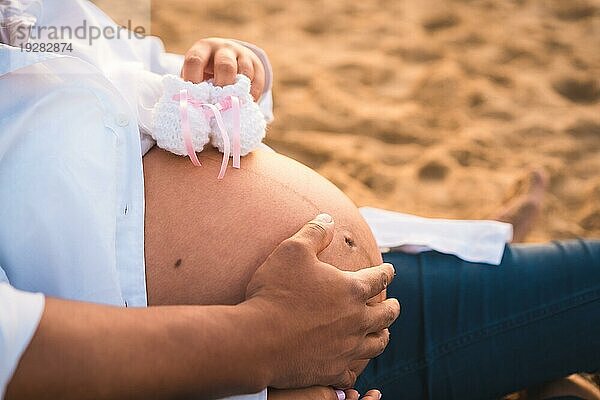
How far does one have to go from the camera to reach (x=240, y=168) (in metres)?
1.14

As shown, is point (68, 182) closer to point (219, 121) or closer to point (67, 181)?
point (67, 181)

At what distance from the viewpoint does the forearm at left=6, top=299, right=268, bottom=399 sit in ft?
2.46

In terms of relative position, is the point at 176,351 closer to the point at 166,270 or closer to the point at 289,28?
the point at 166,270

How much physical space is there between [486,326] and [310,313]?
1.57ft

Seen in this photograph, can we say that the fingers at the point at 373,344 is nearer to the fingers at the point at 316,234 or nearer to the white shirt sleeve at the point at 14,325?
the fingers at the point at 316,234

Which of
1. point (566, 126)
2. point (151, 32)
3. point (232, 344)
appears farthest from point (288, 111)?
point (232, 344)

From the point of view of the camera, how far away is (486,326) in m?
1.28

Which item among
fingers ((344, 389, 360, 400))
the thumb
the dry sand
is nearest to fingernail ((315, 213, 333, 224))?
A: the thumb

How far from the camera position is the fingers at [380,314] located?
1.00 meters

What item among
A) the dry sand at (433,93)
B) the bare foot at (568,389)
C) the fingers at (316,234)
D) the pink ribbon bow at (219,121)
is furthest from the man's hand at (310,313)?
the dry sand at (433,93)

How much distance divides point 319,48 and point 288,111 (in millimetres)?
441

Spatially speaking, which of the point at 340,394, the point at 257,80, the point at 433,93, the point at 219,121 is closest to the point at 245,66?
the point at 257,80

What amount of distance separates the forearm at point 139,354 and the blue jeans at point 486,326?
16.5 inches

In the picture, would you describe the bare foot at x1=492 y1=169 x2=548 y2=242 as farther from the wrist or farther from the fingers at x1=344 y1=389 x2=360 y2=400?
the wrist
